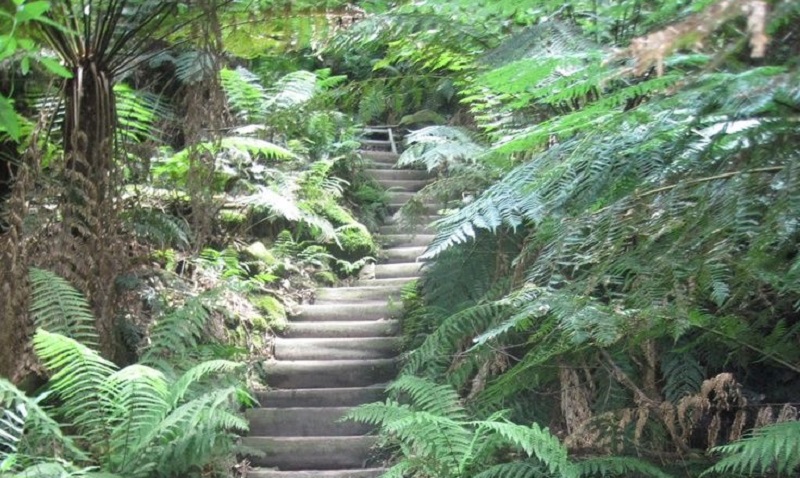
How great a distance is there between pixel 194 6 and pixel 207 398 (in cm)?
188

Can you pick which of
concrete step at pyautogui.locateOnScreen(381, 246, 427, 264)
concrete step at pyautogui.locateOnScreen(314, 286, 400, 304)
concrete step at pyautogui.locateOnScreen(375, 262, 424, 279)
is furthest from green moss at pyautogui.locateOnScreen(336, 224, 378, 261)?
concrete step at pyautogui.locateOnScreen(314, 286, 400, 304)

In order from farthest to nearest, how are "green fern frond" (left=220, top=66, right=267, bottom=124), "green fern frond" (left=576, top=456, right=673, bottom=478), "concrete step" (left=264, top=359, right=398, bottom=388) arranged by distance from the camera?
"green fern frond" (left=220, top=66, right=267, bottom=124), "concrete step" (left=264, top=359, right=398, bottom=388), "green fern frond" (left=576, top=456, right=673, bottom=478)

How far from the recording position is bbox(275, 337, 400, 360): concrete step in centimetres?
518

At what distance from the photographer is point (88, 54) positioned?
3.64 meters

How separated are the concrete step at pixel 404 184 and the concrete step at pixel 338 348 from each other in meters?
3.43

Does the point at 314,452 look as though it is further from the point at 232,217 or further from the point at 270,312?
the point at 232,217

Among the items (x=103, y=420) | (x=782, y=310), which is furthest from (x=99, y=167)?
(x=782, y=310)

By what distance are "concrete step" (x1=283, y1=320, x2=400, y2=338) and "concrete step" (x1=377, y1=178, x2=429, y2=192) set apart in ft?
10.4

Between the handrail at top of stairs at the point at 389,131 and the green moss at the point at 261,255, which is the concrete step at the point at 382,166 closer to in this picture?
the handrail at top of stairs at the point at 389,131

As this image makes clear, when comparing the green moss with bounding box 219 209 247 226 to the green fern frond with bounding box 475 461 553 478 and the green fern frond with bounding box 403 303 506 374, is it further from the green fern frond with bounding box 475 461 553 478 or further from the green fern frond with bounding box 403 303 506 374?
the green fern frond with bounding box 475 461 553 478

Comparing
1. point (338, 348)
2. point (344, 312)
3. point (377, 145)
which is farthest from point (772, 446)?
point (377, 145)

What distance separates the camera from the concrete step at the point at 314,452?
4.12 meters

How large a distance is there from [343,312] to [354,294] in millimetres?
384

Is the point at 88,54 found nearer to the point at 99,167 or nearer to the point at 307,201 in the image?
the point at 99,167
